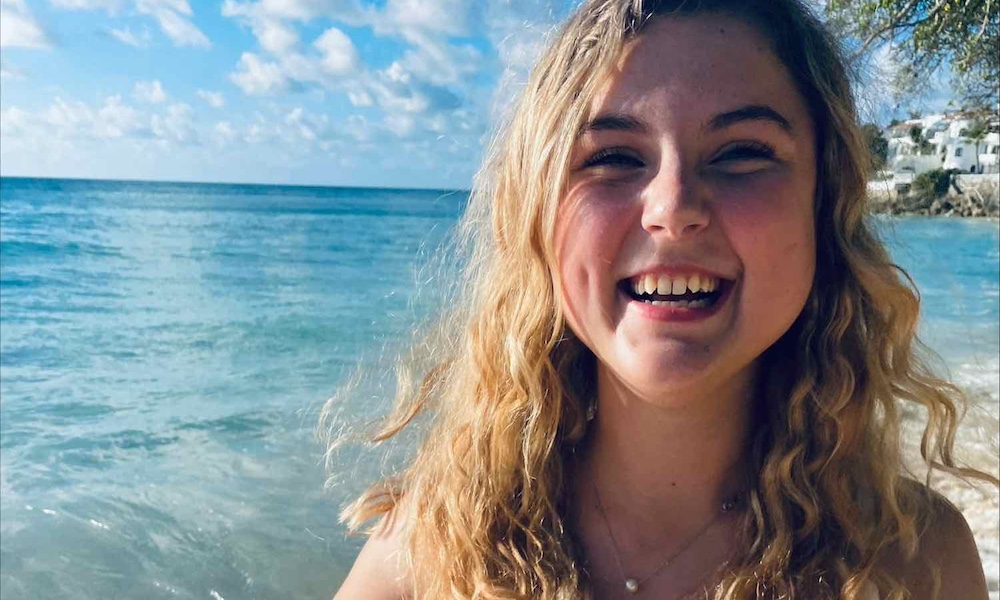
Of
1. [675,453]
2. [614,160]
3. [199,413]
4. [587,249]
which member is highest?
→ [614,160]

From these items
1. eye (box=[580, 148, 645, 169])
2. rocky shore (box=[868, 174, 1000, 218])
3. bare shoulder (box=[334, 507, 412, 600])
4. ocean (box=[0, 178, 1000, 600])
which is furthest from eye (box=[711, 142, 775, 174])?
bare shoulder (box=[334, 507, 412, 600])

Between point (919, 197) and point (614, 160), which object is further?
point (919, 197)

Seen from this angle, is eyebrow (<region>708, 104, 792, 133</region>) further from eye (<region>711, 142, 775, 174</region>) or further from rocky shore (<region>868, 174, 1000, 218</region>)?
rocky shore (<region>868, 174, 1000, 218</region>)

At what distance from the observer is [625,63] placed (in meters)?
1.57

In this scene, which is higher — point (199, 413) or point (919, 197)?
point (919, 197)

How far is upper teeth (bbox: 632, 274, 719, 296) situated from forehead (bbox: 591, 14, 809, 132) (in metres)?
0.31

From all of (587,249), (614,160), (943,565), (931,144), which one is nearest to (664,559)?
(943,565)

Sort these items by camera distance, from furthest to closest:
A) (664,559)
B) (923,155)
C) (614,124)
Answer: (923,155) < (664,559) < (614,124)

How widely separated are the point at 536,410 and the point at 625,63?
2.61ft

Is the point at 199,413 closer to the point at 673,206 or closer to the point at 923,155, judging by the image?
the point at 923,155

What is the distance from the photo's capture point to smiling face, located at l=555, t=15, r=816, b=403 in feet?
4.75

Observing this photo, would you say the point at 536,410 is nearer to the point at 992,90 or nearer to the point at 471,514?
the point at 471,514

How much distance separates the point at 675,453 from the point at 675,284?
1.41 feet

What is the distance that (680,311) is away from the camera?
1447 mm
